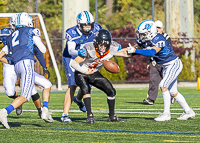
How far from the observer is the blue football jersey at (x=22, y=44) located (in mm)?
7148

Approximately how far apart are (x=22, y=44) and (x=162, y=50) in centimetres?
224

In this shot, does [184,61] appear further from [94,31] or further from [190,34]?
[94,31]

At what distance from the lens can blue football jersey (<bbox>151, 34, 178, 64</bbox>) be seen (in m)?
7.79

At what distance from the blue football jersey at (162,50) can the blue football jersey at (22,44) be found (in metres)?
1.89

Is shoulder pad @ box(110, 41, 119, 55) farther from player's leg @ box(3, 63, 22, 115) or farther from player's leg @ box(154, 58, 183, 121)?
player's leg @ box(3, 63, 22, 115)

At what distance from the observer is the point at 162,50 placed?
7934mm

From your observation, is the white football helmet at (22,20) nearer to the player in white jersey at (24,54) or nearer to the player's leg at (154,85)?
the player in white jersey at (24,54)

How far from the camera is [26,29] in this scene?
23.8 ft

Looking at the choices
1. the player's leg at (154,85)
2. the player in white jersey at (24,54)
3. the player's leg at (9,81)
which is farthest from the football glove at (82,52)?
the player's leg at (154,85)

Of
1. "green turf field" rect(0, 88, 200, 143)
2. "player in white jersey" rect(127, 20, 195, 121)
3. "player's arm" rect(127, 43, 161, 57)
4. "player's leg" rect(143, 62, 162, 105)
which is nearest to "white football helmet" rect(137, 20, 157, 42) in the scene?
"player in white jersey" rect(127, 20, 195, 121)

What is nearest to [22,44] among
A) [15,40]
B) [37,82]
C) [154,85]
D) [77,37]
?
[15,40]

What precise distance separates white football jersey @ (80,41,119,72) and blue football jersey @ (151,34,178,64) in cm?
69

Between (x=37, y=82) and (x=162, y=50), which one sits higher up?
(x=162, y=50)

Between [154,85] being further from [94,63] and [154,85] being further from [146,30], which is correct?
[94,63]
